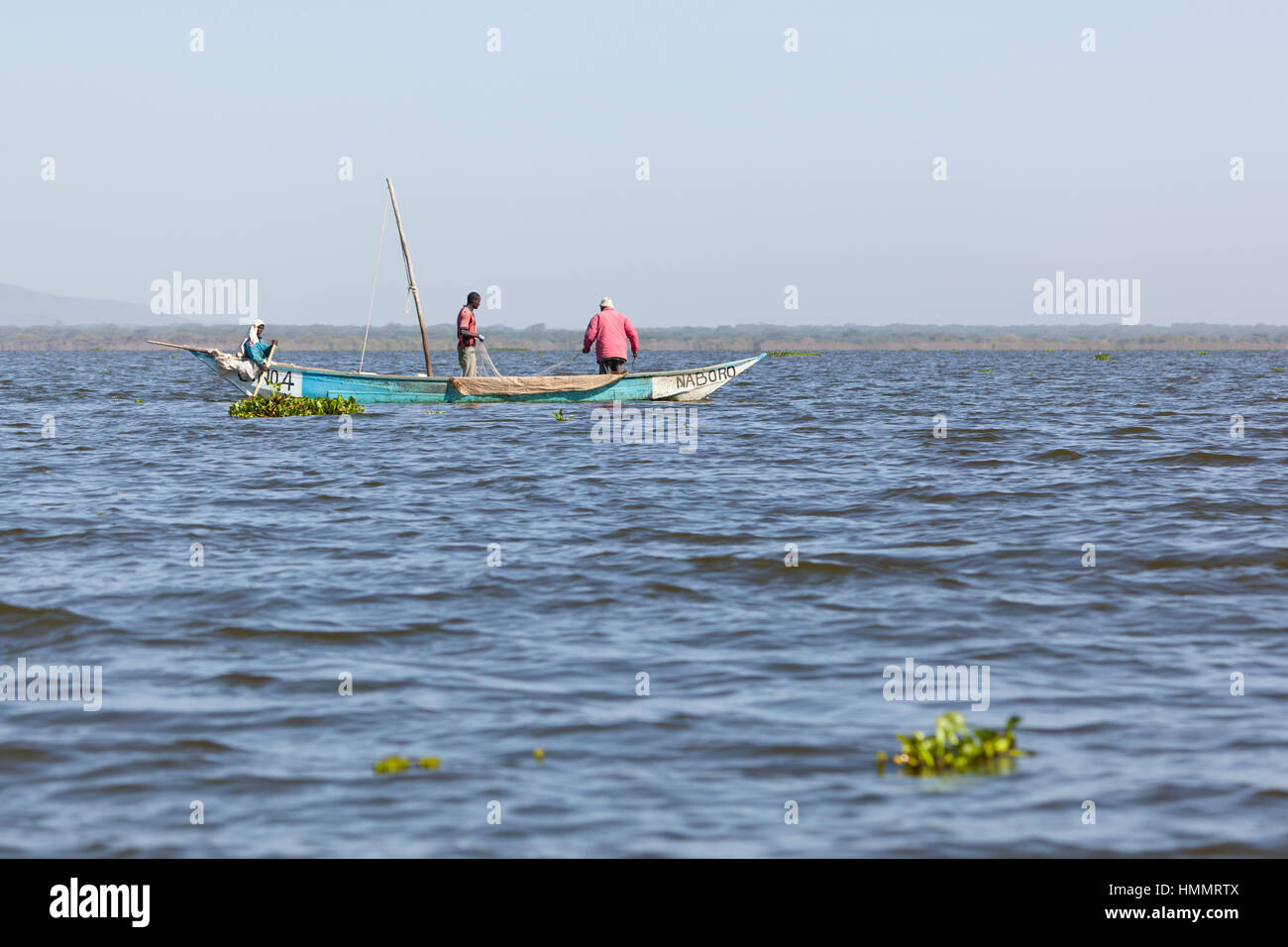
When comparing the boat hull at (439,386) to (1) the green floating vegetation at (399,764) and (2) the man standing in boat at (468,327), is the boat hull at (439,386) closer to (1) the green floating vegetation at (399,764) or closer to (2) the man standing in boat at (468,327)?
(2) the man standing in boat at (468,327)

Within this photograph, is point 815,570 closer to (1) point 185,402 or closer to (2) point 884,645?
(2) point 884,645

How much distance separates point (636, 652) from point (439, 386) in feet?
68.6

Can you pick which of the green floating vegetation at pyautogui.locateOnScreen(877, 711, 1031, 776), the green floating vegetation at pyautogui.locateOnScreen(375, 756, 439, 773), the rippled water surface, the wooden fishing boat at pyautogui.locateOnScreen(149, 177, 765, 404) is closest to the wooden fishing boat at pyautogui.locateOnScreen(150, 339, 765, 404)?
the wooden fishing boat at pyautogui.locateOnScreen(149, 177, 765, 404)

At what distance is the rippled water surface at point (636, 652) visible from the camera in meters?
5.79

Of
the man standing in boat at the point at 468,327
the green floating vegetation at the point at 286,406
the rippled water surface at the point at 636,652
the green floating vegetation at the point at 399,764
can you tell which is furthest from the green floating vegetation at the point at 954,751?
the green floating vegetation at the point at 286,406

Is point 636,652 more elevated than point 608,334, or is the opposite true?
point 608,334

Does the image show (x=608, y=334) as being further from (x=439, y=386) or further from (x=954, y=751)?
(x=954, y=751)

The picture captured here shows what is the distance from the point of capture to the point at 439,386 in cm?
2892

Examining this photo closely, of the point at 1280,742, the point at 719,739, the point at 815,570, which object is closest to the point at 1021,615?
the point at 815,570

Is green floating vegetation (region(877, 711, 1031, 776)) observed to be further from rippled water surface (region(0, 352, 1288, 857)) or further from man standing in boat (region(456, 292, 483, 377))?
man standing in boat (region(456, 292, 483, 377))

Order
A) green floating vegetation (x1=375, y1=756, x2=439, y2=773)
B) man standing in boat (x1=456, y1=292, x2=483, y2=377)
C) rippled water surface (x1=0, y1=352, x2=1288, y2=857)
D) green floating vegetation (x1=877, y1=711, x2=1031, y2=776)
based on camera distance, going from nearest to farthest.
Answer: rippled water surface (x1=0, y1=352, x2=1288, y2=857) < green floating vegetation (x1=877, y1=711, x2=1031, y2=776) < green floating vegetation (x1=375, y1=756, x2=439, y2=773) < man standing in boat (x1=456, y1=292, x2=483, y2=377)

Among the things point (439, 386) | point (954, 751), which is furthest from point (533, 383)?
point (954, 751)

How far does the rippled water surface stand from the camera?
5.79 metres

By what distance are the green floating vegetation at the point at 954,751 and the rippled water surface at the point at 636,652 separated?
14cm
